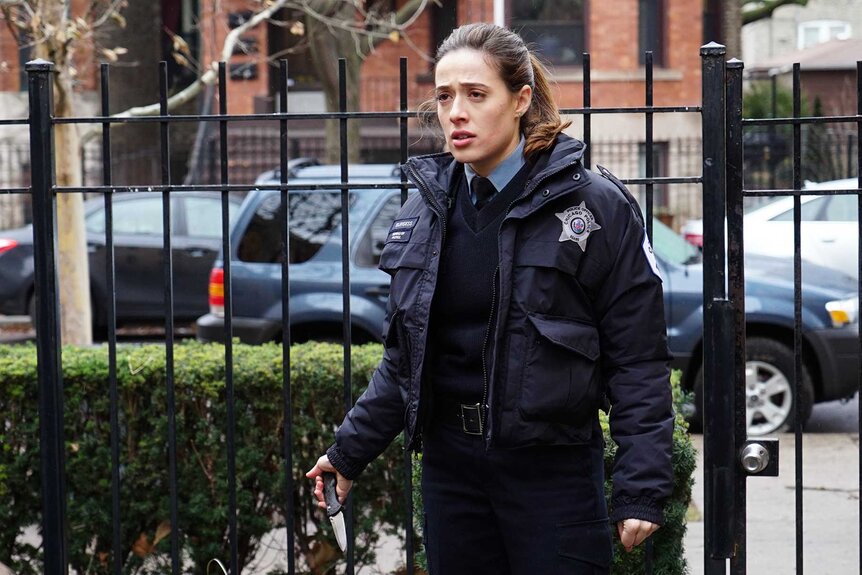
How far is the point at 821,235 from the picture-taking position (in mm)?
9852

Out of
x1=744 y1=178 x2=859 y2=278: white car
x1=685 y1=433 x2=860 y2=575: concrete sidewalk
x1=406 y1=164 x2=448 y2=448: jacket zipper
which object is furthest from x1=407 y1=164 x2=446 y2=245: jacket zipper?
x1=744 y1=178 x2=859 y2=278: white car

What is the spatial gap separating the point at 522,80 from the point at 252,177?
18.0m

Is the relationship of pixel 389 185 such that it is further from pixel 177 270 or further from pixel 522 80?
pixel 177 270

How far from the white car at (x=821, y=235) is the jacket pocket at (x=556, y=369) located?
692 cm

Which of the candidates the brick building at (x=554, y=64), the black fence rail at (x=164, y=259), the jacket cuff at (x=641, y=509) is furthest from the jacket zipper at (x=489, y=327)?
the brick building at (x=554, y=64)

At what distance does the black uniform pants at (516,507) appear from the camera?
2824 mm

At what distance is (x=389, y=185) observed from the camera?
3.97 m

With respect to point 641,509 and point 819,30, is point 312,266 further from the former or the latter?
point 819,30

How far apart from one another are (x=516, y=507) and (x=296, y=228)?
6.15 m

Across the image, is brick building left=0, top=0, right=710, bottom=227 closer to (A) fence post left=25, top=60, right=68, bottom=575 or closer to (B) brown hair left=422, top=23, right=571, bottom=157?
(A) fence post left=25, top=60, right=68, bottom=575

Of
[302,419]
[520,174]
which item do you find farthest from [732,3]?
[520,174]

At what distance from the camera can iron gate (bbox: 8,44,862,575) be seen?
3486 mm

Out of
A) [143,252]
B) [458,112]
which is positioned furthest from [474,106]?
[143,252]

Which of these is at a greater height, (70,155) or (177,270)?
(70,155)
